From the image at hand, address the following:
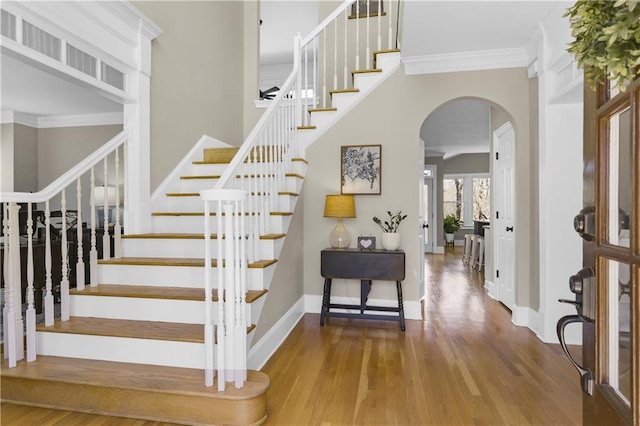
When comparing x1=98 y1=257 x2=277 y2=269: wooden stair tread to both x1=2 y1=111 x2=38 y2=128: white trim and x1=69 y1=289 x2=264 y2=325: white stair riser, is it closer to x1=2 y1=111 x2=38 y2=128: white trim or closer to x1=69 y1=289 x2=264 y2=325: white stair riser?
x1=69 y1=289 x2=264 y2=325: white stair riser

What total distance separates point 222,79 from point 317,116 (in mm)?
1466

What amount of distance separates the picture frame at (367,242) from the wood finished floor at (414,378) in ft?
2.46

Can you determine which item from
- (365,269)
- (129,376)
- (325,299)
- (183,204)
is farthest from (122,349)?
(365,269)

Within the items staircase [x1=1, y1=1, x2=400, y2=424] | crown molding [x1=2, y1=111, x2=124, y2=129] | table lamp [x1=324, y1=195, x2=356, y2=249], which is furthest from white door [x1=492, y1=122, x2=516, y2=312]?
crown molding [x1=2, y1=111, x2=124, y2=129]

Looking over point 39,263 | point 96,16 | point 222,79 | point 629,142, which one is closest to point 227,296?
point 629,142

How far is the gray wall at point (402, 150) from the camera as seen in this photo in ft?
10.9

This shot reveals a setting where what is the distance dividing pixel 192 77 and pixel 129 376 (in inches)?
116

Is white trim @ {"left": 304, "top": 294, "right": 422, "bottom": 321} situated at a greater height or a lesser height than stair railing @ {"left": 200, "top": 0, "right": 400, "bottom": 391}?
lesser

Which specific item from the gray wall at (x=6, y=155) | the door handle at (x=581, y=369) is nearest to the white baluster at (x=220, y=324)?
the door handle at (x=581, y=369)

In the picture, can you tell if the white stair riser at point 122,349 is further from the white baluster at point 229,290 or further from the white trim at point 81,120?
the white trim at point 81,120

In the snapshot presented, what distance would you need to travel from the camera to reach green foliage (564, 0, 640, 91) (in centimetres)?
65

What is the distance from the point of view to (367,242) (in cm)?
346

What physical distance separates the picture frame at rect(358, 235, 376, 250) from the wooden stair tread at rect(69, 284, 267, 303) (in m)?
1.35

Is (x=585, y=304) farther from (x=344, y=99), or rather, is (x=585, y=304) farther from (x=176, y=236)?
(x=344, y=99)
